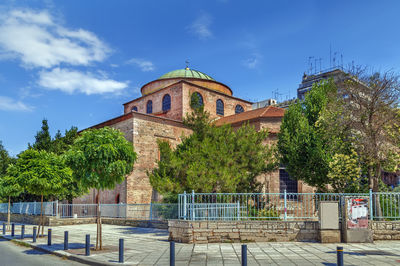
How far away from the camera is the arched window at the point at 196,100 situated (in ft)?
94.7

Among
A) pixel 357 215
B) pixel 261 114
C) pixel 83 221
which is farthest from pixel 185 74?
pixel 357 215

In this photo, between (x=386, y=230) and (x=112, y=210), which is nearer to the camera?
(x=386, y=230)

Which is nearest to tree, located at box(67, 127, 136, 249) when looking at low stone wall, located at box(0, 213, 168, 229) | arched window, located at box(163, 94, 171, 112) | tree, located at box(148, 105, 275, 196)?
tree, located at box(148, 105, 275, 196)

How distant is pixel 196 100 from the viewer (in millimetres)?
29312

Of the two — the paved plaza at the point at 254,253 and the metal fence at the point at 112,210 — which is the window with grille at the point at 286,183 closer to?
the metal fence at the point at 112,210

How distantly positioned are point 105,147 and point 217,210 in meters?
4.61

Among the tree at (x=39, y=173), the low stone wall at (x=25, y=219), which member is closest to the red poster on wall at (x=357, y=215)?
the tree at (x=39, y=173)

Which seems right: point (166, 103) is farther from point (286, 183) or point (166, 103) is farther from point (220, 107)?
point (286, 183)

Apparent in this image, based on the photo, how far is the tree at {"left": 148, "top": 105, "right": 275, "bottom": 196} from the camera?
14234 millimetres

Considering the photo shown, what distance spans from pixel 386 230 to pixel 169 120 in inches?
755

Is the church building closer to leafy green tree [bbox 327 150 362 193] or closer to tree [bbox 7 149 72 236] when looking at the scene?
leafy green tree [bbox 327 150 362 193]

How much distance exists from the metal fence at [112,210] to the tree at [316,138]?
6.87 m

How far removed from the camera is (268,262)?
8.16 meters

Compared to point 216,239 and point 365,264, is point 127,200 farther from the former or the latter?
point 365,264
